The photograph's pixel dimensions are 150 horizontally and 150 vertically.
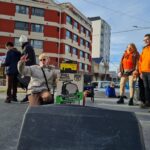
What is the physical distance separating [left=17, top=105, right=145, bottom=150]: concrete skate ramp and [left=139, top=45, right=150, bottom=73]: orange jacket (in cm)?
509

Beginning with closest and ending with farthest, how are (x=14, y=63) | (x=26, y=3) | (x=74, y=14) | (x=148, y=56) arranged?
(x=148, y=56) → (x=14, y=63) → (x=26, y=3) → (x=74, y=14)

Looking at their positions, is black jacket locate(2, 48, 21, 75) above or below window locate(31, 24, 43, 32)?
below

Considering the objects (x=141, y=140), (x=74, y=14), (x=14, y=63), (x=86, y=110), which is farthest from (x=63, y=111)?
(x=74, y=14)

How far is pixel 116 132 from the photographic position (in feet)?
9.41

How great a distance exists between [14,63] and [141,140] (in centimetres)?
706

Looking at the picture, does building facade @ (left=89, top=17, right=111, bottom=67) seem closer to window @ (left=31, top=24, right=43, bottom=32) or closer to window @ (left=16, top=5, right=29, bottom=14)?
window @ (left=31, top=24, right=43, bottom=32)

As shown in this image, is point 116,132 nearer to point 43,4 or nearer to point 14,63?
point 14,63

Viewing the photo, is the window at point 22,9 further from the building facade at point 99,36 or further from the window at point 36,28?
the building facade at point 99,36

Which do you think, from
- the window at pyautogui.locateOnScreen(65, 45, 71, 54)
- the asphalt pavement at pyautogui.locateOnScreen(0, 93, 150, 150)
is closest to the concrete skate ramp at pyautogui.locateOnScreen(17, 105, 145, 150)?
the asphalt pavement at pyautogui.locateOnScreen(0, 93, 150, 150)

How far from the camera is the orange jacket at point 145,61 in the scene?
7936mm

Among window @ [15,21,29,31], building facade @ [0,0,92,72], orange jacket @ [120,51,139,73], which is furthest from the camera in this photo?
window @ [15,21,29,31]

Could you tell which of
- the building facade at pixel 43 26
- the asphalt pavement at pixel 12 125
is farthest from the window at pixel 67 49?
the asphalt pavement at pixel 12 125

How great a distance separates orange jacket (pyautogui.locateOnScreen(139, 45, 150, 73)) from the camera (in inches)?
312

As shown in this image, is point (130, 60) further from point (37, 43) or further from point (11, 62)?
point (37, 43)
